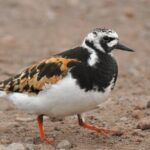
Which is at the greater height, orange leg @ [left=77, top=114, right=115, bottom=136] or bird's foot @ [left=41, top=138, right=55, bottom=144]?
orange leg @ [left=77, top=114, right=115, bottom=136]

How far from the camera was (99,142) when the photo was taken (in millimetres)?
8203

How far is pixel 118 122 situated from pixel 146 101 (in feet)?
2.62

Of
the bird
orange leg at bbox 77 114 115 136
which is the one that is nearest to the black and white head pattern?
the bird

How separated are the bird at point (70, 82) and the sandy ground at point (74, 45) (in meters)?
0.45

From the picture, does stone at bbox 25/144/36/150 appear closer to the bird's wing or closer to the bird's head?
the bird's wing

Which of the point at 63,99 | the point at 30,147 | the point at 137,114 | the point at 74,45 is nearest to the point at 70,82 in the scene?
the point at 63,99

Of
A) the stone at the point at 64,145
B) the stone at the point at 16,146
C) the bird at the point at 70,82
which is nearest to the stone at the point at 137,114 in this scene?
the bird at the point at 70,82

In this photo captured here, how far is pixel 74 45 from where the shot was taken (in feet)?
45.6

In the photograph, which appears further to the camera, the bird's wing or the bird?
the bird's wing

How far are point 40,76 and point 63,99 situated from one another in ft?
1.67

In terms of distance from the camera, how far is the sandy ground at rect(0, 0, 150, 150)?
27.5 feet

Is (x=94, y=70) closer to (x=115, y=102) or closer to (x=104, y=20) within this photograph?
(x=115, y=102)

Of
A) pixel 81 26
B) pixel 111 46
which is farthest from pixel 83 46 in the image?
pixel 81 26

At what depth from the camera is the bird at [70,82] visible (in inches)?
300
